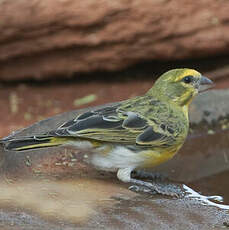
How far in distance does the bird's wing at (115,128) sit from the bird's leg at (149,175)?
29 cm

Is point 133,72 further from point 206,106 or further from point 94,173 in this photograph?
point 94,173

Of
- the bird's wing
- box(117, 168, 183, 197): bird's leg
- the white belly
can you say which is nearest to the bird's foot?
box(117, 168, 183, 197): bird's leg

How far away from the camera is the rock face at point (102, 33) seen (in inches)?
286

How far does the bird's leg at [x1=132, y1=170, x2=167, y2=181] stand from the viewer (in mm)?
4984

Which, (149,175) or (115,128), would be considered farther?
(149,175)

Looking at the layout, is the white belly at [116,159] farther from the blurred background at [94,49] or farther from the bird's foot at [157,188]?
the blurred background at [94,49]

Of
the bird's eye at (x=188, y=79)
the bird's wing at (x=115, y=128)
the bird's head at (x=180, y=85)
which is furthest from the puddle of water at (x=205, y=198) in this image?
the bird's eye at (x=188, y=79)

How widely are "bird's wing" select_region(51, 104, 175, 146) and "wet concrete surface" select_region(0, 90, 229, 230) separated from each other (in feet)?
0.97

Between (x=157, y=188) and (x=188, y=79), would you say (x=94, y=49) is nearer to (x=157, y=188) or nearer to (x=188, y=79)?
(x=188, y=79)

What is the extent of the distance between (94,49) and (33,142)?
370 centimetres

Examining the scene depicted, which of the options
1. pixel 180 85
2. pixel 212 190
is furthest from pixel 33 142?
pixel 180 85

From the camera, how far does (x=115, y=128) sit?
4770 millimetres

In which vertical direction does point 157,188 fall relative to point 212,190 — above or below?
above

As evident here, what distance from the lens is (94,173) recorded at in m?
4.75
